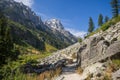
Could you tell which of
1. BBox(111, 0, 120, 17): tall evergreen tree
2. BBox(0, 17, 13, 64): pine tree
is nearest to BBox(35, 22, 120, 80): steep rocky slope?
BBox(0, 17, 13, 64): pine tree

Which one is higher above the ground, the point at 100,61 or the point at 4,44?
the point at 4,44

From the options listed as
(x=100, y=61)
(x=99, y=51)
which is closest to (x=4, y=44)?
(x=99, y=51)

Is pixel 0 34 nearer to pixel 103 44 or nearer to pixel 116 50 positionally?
pixel 103 44

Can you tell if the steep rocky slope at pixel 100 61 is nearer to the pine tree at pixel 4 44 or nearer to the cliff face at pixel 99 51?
the cliff face at pixel 99 51

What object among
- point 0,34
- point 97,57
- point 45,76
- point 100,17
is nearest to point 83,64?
point 97,57

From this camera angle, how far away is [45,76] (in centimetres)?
2177

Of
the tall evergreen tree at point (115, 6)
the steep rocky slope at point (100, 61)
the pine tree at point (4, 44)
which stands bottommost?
the steep rocky slope at point (100, 61)

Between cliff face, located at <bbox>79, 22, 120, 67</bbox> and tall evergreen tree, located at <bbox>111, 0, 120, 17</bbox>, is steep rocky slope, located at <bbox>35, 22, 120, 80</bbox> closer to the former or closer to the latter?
A: cliff face, located at <bbox>79, 22, 120, 67</bbox>

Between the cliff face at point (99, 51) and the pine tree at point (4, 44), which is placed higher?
the pine tree at point (4, 44)

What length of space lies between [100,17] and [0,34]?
119906mm

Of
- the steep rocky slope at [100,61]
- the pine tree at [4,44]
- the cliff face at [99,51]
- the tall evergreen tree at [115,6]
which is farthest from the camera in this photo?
the tall evergreen tree at [115,6]

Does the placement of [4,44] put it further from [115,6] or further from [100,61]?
[115,6]

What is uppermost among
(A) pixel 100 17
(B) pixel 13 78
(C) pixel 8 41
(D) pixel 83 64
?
(A) pixel 100 17

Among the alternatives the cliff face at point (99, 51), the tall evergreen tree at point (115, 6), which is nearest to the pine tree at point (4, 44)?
the cliff face at point (99, 51)
